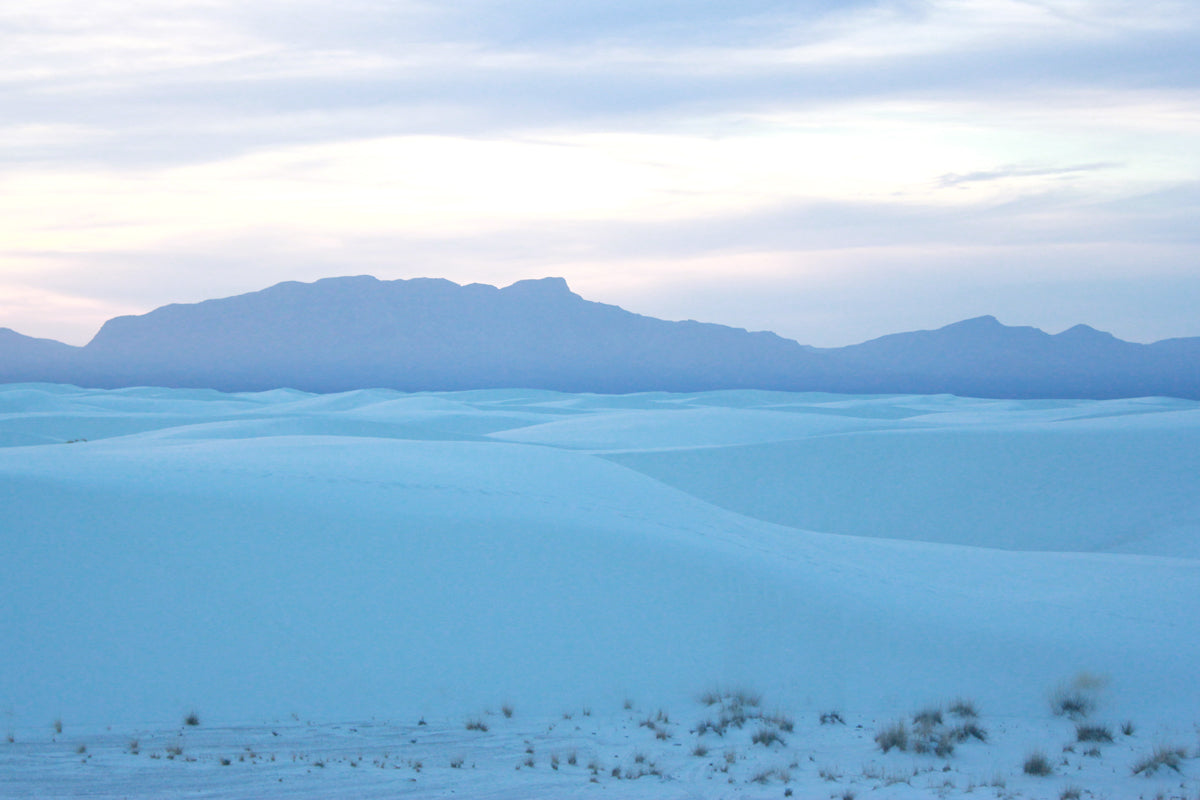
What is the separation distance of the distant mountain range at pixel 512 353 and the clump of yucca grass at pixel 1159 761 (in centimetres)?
13967

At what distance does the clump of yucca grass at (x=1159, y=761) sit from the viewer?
6.94 m

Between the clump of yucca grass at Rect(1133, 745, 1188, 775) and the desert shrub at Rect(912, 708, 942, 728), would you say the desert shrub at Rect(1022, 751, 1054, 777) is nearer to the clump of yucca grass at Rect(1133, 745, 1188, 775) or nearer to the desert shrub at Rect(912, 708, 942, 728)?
the clump of yucca grass at Rect(1133, 745, 1188, 775)

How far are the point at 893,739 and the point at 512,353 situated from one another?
486 ft

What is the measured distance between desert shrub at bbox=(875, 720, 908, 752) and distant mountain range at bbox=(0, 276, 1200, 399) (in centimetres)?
13918

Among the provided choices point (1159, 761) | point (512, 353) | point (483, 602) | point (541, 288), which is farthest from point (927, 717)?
point (541, 288)

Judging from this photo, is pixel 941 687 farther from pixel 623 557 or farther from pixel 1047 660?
pixel 623 557

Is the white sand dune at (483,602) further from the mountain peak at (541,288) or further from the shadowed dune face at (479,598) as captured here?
the mountain peak at (541,288)

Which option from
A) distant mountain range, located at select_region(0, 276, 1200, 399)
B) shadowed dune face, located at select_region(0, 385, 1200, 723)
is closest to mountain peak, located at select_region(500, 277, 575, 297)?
distant mountain range, located at select_region(0, 276, 1200, 399)

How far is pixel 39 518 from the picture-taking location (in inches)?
404

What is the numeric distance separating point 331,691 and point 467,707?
1.09 meters

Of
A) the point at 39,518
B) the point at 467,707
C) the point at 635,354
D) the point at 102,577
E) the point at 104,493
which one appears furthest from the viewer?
the point at 635,354

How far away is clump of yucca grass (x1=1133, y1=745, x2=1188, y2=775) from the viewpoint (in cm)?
694

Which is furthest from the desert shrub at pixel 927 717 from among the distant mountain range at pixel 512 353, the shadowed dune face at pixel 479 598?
the distant mountain range at pixel 512 353

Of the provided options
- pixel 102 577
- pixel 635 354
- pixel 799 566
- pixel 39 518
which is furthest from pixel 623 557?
pixel 635 354
